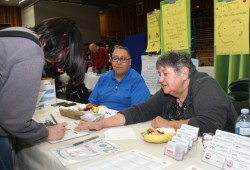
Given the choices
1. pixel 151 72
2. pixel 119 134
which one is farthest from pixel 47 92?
pixel 151 72

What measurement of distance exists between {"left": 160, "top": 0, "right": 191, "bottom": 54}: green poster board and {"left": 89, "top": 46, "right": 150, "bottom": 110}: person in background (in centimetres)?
50

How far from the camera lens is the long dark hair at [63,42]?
1.02m

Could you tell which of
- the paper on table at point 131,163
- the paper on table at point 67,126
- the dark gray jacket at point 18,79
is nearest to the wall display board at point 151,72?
the paper on table at point 67,126

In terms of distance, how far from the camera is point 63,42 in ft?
3.41

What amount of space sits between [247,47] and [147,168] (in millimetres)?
1499

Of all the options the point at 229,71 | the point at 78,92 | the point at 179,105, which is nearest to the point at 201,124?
the point at 179,105

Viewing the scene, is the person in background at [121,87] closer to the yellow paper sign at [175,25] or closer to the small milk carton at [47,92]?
the small milk carton at [47,92]

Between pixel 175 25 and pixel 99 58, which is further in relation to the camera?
pixel 99 58

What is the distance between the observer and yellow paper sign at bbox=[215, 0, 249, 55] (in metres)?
1.95

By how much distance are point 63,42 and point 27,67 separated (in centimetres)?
23

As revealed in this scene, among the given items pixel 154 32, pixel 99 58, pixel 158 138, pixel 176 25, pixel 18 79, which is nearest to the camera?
pixel 18 79

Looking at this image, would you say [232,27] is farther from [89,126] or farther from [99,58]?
[99,58]

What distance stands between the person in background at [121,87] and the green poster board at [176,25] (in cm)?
50

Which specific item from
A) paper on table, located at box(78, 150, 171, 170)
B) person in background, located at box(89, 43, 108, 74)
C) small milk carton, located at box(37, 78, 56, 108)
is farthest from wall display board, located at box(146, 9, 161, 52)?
person in background, located at box(89, 43, 108, 74)
